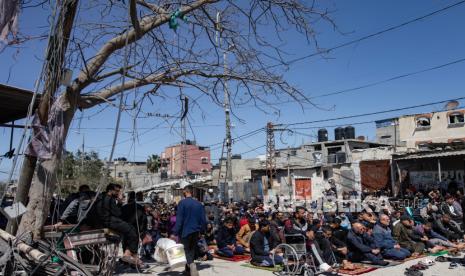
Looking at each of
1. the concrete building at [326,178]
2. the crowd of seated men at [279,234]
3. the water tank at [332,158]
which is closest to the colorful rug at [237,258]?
the crowd of seated men at [279,234]

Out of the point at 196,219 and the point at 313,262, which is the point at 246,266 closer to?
the point at 313,262

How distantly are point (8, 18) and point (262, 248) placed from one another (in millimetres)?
7198

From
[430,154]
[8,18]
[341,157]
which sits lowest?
[430,154]

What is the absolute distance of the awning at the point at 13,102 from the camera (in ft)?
22.1

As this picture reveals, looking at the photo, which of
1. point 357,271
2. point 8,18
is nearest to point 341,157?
point 357,271

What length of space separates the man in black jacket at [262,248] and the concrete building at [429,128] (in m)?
33.4

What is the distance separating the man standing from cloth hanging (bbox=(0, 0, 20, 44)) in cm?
415

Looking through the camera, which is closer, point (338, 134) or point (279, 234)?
point (279, 234)

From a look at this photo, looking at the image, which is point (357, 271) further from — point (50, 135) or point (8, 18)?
point (8, 18)

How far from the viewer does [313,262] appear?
885cm

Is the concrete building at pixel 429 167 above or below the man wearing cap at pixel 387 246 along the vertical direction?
Answer: above

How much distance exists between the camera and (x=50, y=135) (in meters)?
5.81

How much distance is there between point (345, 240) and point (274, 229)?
1.69 metres

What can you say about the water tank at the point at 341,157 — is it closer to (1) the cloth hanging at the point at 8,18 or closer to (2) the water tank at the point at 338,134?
(2) the water tank at the point at 338,134
